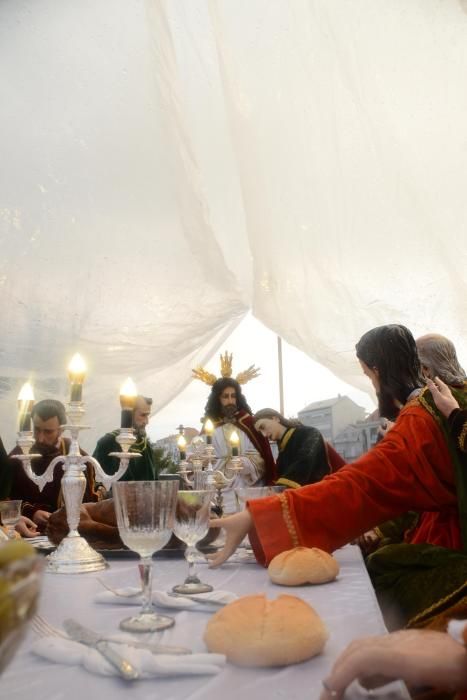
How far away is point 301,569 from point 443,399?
31.7 inches

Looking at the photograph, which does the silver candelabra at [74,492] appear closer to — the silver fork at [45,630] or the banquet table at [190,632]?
the banquet table at [190,632]

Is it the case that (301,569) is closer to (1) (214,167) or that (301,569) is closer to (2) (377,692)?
(2) (377,692)

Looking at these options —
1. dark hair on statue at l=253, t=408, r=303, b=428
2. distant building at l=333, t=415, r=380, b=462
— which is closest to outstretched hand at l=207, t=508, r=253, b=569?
dark hair on statue at l=253, t=408, r=303, b=428

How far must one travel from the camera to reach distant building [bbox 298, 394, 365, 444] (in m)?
6.66

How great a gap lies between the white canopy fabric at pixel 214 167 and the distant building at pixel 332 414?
2404 millimetres

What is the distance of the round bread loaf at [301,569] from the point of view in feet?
4.13

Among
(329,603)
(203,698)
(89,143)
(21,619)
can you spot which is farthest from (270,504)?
(89,143)

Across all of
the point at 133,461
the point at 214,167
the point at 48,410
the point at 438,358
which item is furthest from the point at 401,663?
the point at 133,461

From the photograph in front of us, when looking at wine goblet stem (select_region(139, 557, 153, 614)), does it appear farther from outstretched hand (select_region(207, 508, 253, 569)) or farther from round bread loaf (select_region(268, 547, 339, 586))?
outstretched hand (select_region(207, 508, 253, 569))

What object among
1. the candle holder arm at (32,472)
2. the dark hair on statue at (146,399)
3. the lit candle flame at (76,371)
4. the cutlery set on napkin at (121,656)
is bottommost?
the cutlery set on napkin at (121,656)

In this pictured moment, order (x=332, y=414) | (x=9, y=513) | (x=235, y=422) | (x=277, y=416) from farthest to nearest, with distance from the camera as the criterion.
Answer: (x=332, y=414) < (x=235, y=422) < (x=277, y=416) < (x=9, y=513)

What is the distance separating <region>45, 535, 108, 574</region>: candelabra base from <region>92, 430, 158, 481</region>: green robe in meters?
3.55

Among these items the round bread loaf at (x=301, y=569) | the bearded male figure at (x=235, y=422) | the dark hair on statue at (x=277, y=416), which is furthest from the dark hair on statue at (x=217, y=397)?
the round bread loaf at (x=301, y=569)

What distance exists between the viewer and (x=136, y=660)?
69 cm
